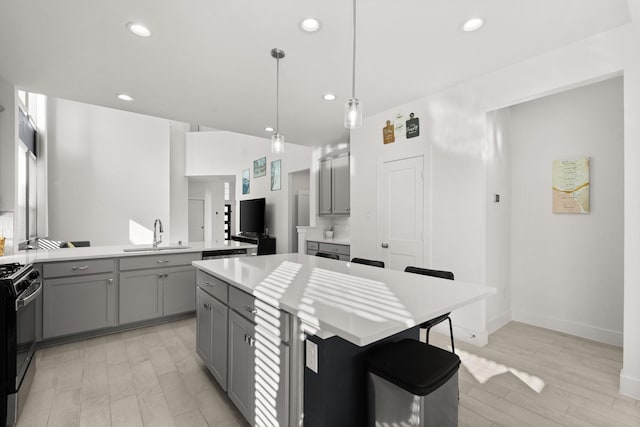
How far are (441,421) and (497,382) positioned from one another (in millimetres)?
1324

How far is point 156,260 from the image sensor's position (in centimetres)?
339

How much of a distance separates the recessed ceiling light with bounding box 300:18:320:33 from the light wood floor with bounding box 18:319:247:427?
105 inches

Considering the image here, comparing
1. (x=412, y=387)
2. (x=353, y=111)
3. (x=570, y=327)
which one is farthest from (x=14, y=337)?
(x=570, y=327)

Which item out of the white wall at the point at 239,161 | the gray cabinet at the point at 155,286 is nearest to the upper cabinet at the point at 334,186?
the white wall at the point at 239,161

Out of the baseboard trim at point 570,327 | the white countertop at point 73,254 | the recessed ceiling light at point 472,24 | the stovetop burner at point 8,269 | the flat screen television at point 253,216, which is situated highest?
the recessed ceiling light at point 472,24

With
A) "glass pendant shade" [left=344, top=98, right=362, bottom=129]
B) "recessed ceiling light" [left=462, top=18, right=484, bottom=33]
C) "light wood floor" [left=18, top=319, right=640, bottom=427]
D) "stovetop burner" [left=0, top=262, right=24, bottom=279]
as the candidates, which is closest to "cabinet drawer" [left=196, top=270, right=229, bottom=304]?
"light wood floor" [left=18, top=319, right=640, bottom=427]

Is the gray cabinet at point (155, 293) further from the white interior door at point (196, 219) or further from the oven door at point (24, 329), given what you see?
the white interior door at point (196, 219)

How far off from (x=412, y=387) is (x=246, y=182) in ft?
25.4

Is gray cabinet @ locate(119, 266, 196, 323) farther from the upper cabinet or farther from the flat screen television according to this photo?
the flat screen television

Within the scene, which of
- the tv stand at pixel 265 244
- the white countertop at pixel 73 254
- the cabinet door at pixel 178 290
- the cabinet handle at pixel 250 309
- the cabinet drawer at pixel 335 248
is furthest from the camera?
the tv stand at pixel 265 244

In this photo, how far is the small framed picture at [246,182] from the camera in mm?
8273

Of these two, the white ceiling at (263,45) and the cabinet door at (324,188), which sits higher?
the white ceiling at (263,45)

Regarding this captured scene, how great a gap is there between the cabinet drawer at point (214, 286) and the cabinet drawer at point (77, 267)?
1365mm

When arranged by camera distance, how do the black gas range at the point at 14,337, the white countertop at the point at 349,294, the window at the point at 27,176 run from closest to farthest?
the white countertop at the point at 349,294
the black gas range at the point at 14,337
the window at the point at 27,176
